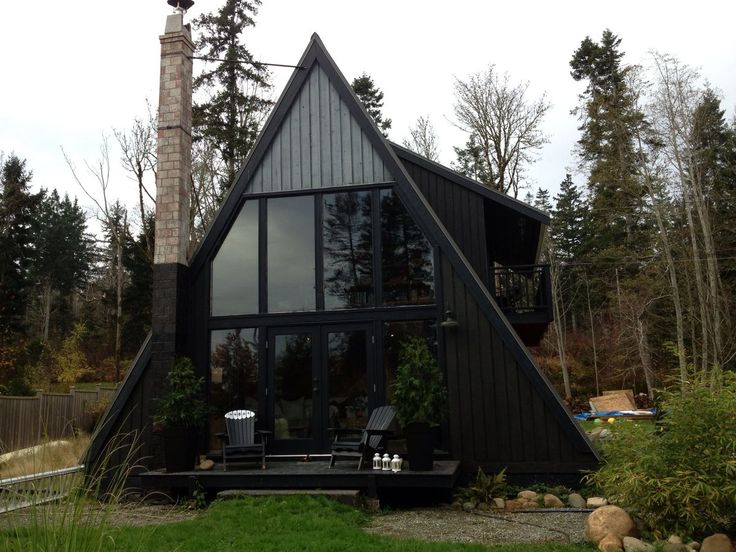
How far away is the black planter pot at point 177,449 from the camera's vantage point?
7875 millimetres

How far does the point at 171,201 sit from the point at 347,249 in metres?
2.78

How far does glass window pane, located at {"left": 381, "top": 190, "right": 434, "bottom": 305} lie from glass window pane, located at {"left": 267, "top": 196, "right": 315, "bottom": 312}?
1171mm

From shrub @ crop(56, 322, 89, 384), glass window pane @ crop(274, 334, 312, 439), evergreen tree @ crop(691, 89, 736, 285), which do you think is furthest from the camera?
shrub @ crop(56, 322, 89, 384)

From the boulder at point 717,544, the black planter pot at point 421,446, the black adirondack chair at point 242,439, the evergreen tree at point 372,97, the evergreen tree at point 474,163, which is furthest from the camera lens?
the evergreen tree at point 372,97

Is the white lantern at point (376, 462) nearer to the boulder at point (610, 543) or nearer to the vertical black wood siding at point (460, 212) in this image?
the boulder at point (610, 543)

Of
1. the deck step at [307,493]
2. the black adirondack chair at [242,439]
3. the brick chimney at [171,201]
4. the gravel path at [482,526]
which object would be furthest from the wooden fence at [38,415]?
the gravel path at [482,526]

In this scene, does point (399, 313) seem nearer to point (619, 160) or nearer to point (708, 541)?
point (708, 541)

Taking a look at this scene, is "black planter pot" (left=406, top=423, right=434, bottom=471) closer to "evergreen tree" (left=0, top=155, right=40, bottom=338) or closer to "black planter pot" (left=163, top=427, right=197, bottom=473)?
"black planter pot" (left=163, top=427, right=197, bottom=473)

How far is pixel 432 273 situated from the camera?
8.70 meters

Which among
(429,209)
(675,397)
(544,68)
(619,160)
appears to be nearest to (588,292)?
(619,160)

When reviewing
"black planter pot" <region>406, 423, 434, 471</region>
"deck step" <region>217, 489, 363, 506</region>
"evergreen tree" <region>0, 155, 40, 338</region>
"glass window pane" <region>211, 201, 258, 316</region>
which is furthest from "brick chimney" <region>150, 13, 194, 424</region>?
"evergreen tree" <region>0, 155, 40, 338</region>

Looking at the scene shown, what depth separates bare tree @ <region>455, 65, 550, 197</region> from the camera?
2256cm

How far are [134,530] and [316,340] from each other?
12.4 ft

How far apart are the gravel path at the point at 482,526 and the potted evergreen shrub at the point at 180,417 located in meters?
2.82
